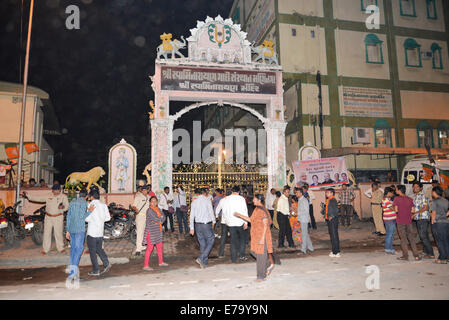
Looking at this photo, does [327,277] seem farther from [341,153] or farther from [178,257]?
[341,153]

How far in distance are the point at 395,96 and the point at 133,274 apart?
2322 centimetres

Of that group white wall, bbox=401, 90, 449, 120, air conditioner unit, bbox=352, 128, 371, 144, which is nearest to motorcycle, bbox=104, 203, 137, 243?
air conditioner unit, bbox=352, 128, 371, 144

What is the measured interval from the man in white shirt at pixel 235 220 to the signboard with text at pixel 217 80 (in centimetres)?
890

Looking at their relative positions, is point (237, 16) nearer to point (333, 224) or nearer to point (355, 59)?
point (355, 59)

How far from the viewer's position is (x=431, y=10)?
2511cm

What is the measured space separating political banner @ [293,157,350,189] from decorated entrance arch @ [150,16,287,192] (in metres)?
0.90

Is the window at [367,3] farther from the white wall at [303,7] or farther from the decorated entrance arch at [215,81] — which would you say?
the decorated entrance arch at [215,81]

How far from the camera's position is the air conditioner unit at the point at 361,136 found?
22.3 metres

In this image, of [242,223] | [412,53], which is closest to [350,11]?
[412,53]

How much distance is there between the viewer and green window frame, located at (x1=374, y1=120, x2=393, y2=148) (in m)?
22.8

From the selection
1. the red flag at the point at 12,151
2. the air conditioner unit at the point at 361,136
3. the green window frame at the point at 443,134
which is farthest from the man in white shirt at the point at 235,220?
the green window frame at the point at 443,134

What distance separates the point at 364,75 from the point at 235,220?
1983 cm

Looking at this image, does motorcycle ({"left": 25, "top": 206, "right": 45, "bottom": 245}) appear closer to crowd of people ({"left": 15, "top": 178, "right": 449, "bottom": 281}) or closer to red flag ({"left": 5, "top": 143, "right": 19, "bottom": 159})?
crowd of people ({"left": 15, "top": 178, "right": 449, "bottom": 281})
